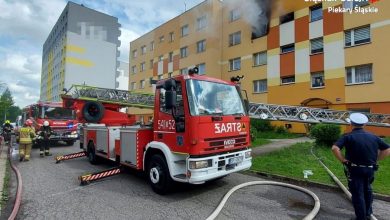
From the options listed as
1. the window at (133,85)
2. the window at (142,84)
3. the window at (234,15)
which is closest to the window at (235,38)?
the window at (234,15)

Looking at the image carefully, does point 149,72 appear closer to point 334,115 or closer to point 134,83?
point 134,83

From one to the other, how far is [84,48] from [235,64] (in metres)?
43.0

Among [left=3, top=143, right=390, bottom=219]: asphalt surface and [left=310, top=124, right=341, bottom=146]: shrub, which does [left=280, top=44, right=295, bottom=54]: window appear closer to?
[left=310, top=124, right=341, bottom=146]: shrub

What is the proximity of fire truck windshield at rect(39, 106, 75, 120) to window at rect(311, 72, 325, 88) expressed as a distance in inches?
639

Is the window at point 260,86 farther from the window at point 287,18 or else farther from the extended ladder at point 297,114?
the extended ladder at point 297,114

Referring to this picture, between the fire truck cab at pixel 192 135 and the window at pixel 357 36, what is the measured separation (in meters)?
15.2

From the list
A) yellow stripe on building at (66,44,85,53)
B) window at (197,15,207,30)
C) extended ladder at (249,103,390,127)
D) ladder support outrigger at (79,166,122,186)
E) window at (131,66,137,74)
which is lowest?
ladder support outrigger at (79,166,122,186)

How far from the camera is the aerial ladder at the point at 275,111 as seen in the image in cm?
1259

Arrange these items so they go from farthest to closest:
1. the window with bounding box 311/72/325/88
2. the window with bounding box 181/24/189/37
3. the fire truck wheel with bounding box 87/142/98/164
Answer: the window with bounding box 181/24/189/37 → the window with bounding box 311/72/325/88 → the fire truck wheel with bounding box 87/142/98/164

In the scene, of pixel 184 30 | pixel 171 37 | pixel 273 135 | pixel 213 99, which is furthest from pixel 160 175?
pixel 171 37

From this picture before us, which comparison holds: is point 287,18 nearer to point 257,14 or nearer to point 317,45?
point 257,14

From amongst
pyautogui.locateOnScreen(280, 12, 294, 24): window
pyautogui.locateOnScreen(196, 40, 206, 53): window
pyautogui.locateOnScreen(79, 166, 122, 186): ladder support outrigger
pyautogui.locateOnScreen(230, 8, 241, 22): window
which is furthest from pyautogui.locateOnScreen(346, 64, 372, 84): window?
pyautogui.locateOnScreen(79, 166, 122, 186): ladder support outrigger

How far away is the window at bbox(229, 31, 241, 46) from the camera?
27.2 m

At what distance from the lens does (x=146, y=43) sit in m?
41.0
